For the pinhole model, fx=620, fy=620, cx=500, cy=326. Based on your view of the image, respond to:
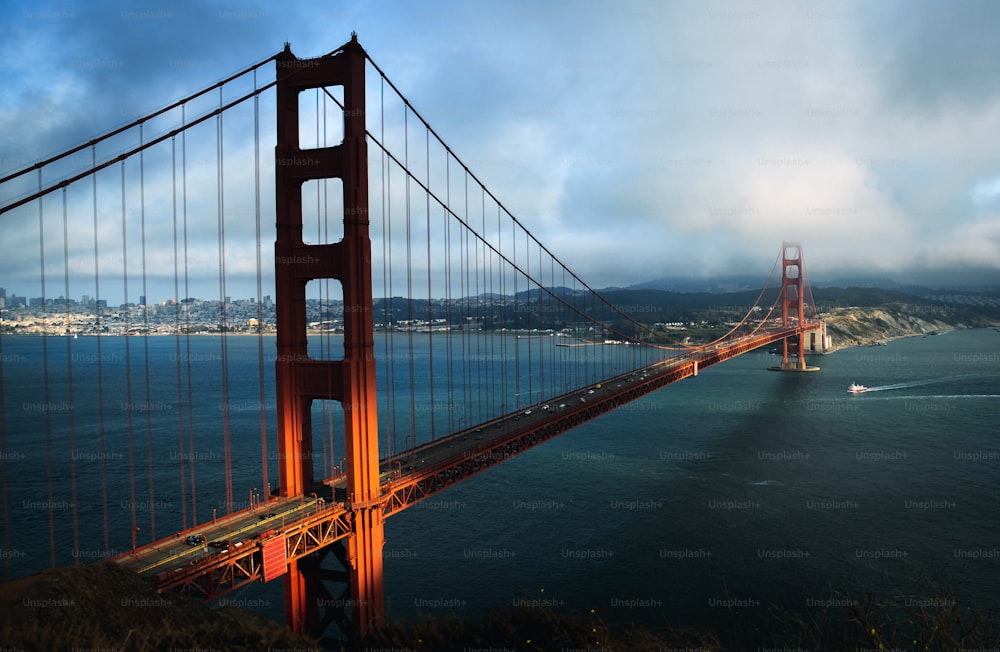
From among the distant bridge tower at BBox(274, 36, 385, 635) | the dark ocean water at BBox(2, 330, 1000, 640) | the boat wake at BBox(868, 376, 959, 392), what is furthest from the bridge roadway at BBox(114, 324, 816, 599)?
the boat wake at BBox(868, 376, 959, 392)

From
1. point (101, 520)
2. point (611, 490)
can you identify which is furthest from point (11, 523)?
point (611, 490)

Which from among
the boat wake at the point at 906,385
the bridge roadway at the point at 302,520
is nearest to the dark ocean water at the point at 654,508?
the bridge roadway at the point at 302,520

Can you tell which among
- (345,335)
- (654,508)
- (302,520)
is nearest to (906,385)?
(654,508)

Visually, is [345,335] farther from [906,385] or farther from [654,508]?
[906,385]

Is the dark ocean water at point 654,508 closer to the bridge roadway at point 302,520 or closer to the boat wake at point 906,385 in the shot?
the bridge roadway at point 302,520

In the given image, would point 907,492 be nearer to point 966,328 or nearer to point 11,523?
point 11,523
